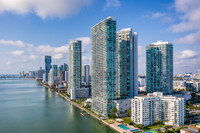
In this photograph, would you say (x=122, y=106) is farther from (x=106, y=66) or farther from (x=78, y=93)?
(x=78, y=93)

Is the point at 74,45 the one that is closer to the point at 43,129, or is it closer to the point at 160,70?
the point at 160,70

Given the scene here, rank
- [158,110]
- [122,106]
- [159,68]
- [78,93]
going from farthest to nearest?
[78,93] < [159,68] < [122,106] < [158,110]

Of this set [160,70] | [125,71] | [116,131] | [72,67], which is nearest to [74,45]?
[72,67]

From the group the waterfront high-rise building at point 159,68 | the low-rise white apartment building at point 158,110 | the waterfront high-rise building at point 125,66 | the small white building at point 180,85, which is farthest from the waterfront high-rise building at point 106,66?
the small white building at point 180,85

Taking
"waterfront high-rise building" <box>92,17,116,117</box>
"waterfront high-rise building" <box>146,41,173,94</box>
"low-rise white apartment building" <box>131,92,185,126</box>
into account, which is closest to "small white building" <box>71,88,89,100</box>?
"waterfront high-rise building" <box>92,17,116,117</box>

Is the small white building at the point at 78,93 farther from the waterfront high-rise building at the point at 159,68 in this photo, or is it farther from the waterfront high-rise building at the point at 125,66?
the waterfront high-rise building at the point at 159,68

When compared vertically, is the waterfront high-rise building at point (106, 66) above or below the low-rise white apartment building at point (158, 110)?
above

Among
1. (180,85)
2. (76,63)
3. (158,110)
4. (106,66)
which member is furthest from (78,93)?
(180,85)

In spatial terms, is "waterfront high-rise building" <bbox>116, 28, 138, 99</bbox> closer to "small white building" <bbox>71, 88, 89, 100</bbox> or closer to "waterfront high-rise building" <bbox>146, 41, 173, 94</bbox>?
"waterfront high-rise building" <bbox>146, 41, 173, 94</bbox>
